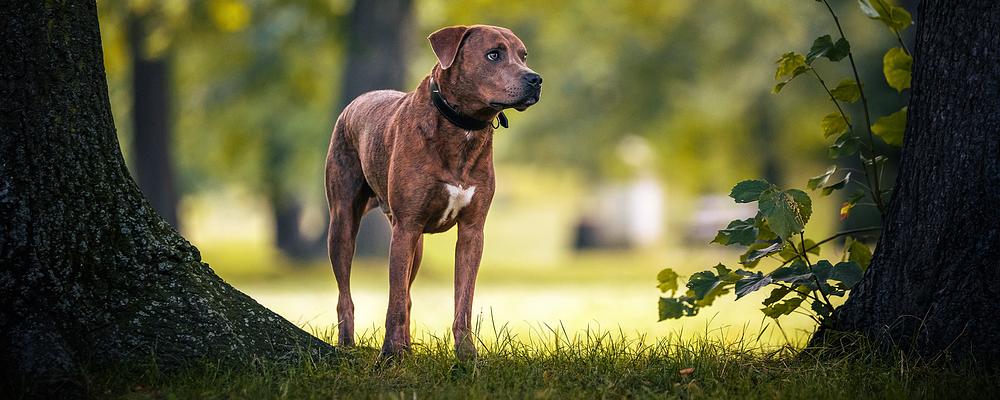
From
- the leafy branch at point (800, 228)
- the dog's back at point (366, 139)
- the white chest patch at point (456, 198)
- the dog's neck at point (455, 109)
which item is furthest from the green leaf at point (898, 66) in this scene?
the dog's back at point (366, 139)

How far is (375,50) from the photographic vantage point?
15.2 m

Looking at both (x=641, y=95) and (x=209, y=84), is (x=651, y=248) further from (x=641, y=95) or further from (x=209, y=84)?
(x=209, y=84)

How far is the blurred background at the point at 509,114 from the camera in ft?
48.5

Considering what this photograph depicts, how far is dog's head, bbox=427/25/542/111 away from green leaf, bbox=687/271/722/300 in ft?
3.72

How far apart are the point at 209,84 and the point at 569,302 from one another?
11052mm

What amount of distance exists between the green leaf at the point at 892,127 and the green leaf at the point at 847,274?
2.55 ft

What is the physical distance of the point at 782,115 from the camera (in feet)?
66.6

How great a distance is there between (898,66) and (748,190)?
1.27 metres

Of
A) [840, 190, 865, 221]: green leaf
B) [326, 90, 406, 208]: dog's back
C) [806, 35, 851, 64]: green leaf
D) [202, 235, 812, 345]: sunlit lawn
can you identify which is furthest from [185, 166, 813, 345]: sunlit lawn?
[806, 35, 851, 64]: green leaf

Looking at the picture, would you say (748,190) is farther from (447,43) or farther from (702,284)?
(447,43)

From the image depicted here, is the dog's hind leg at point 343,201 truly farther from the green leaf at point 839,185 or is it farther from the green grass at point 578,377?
the green leaf at point 839,185

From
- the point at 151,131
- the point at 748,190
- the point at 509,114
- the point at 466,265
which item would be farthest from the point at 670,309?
the point at 509,114

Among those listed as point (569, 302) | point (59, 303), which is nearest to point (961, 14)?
point (59, 303)

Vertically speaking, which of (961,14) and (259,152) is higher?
Answer: (259,152)
